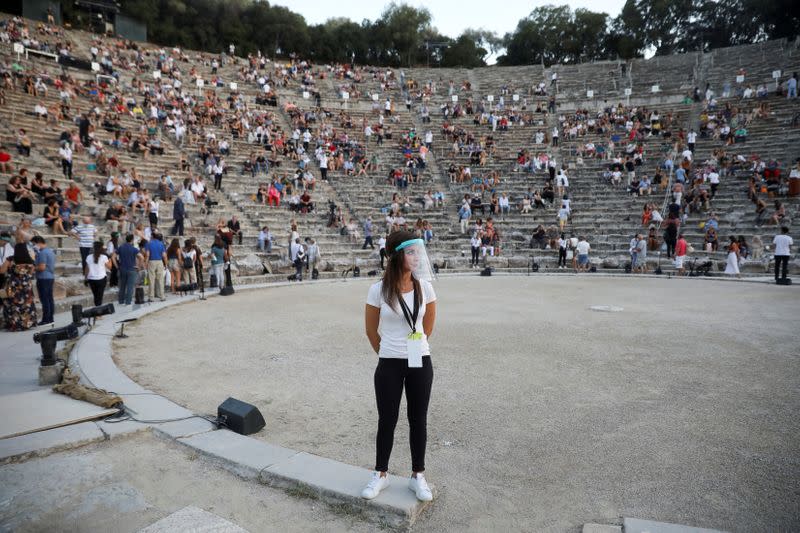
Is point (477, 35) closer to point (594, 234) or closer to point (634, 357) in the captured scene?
point (594, 234)

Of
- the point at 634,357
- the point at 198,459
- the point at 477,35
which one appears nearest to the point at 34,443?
the point at 198,459

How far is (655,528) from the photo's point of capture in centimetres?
271

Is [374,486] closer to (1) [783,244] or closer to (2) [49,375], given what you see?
(2) [49,375]

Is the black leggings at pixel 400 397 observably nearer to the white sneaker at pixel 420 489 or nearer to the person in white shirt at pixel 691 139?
the white sneaker at pixel 420 489

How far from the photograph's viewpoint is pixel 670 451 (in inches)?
149

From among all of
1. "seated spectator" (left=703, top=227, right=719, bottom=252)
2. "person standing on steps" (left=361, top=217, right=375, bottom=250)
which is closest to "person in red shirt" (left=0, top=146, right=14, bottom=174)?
"person standing on steps" (left=361, top=217, right=375, bottom=250)

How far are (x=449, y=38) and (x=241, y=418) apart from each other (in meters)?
70.6

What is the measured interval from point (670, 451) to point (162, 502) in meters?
3.82

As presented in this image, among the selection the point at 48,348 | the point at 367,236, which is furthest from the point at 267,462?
the point at 367,236

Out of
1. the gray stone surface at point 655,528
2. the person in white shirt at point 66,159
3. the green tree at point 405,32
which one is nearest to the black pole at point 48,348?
the gray stone surface at point 655,528

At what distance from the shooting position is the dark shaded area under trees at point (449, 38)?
48.7 meters

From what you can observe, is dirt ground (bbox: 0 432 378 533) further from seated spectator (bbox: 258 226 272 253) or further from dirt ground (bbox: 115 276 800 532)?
seated spectator (bbox: 258 226 272 253)

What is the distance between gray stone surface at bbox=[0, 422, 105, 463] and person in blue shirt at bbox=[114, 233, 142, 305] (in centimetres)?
686

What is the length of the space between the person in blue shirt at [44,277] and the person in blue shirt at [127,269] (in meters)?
1.60
